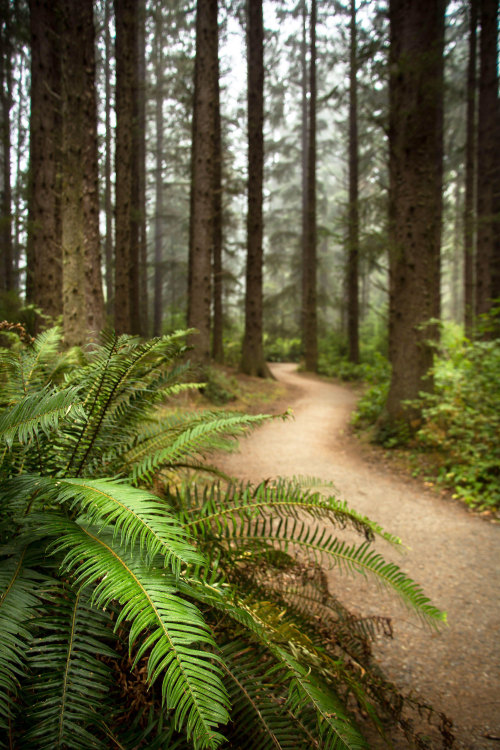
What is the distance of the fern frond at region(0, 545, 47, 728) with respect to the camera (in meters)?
1.03

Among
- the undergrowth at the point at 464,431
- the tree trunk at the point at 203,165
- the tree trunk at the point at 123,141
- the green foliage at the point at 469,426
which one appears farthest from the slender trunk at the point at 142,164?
the green foliage at the point at 469,426

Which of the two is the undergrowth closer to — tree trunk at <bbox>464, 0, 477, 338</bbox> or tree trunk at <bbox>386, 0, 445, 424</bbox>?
tree trunk at <bbox>386, 0, 445, 424</bbox>

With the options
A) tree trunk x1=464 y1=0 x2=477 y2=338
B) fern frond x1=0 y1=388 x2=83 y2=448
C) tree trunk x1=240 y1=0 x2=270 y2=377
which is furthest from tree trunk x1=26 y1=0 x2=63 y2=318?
tree trunk x1=464 y1=0 x2=477 y2=338

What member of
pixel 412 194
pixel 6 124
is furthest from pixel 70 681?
pixel 6 124

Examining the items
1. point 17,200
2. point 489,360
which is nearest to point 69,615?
point 489,360

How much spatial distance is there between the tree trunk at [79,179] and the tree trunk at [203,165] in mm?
3617

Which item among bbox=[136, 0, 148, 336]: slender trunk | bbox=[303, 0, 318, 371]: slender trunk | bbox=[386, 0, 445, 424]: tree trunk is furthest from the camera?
bbox=[303, 0, 318, 371]: slender trunk

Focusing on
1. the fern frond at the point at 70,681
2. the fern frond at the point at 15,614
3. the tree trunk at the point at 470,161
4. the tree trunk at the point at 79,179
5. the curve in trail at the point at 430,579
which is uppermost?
the tree trunk at the point at 470,161

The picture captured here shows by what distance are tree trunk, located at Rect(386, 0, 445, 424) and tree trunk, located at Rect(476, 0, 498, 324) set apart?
5.74 meters

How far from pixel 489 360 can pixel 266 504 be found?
494 centimetres

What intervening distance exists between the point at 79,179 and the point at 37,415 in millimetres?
5144

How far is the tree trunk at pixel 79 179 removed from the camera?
17.2 feet

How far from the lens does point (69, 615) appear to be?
1.29m

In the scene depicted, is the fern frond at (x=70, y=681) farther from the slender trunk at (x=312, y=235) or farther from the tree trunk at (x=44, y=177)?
the slender trunk at (x=312, y=235)
